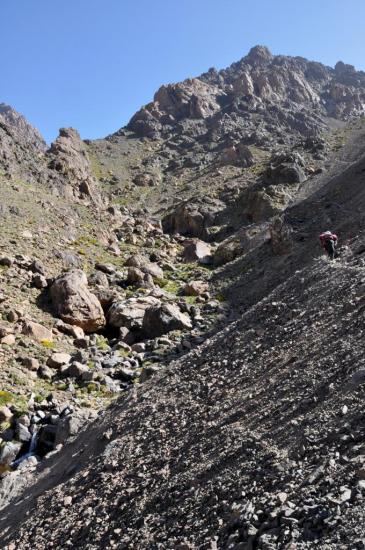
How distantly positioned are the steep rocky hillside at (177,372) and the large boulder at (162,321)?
0.28ft

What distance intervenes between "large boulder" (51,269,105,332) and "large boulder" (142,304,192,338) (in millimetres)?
2991

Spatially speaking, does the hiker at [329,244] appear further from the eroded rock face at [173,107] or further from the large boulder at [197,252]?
the eroded rock face at [173,107]

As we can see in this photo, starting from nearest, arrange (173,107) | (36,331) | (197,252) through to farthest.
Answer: (36,331) < (197,252) < (173,107)

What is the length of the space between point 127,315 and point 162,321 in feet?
9.07

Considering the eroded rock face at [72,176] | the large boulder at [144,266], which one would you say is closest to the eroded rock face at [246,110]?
the eroded rock face at [72,176]

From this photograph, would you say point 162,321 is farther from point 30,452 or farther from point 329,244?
point 30,452

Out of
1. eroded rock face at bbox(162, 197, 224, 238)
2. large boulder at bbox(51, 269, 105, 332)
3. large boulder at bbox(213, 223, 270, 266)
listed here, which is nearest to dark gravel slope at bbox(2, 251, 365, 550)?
large boulder at bbox(51, 269, 105, 332)

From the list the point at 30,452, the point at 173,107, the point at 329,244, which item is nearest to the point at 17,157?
the point at 329,244

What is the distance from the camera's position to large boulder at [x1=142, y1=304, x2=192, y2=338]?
79.8 ft

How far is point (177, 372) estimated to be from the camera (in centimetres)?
1515

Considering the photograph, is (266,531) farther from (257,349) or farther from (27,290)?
(27,290)

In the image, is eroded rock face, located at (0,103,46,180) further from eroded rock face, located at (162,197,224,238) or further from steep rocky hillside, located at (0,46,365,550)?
eroded rock face, located at (162,197,224,238)

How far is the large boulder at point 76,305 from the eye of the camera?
83.4 feet

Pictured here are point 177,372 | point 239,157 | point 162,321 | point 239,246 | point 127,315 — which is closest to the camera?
point 177,372
